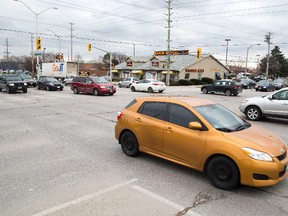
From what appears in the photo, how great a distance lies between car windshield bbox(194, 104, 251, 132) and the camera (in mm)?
5152

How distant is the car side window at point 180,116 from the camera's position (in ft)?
17.2

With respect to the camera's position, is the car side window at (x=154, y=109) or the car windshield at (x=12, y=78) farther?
the car windshield at (x=12, y=78)

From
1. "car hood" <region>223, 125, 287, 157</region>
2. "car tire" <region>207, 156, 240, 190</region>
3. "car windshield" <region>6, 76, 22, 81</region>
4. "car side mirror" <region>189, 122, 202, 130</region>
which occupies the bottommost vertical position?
"car tire" <region>207, 156, 240, 190</region>

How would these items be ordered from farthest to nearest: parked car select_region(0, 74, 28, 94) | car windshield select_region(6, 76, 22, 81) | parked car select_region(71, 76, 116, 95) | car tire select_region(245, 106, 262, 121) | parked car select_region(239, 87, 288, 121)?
1. car windshield select_region(6, 76, 22, 81)
2. parked car select_region(0, 74, 28, 94)
3. parked car select_region(71, 76, 116, 95)
4. car tire select_region(245, 106, 262, 121)
5. parked car select_region(239, 87, 288, 121)

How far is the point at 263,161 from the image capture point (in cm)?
432

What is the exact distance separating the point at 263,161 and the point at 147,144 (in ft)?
7.98

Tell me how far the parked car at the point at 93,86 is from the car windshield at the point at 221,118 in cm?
1746

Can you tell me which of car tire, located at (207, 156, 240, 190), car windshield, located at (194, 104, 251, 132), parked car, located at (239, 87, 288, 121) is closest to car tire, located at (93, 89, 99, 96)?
parked car, located at (239, 87, 288, 121)

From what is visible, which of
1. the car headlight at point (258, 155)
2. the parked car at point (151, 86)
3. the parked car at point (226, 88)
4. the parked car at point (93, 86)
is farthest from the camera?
the parked car at point (151, 86)

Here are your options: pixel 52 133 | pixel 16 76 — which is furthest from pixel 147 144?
pixel 16 76

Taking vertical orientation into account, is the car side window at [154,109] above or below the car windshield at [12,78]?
below

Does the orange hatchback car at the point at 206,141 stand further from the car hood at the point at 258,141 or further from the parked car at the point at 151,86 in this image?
the parked car at the point at 151,86

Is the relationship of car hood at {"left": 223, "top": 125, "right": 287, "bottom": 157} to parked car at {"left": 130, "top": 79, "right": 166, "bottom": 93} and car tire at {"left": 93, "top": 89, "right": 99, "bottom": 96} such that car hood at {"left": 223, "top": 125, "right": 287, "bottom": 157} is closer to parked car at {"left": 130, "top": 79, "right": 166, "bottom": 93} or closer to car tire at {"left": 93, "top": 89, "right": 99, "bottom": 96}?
car tire at {"left": 93, "top": 89, "right": 99, "bottom": 96}

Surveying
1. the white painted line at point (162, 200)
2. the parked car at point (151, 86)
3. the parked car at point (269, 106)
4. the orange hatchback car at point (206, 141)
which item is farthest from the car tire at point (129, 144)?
the parked car at point (151, 86)
